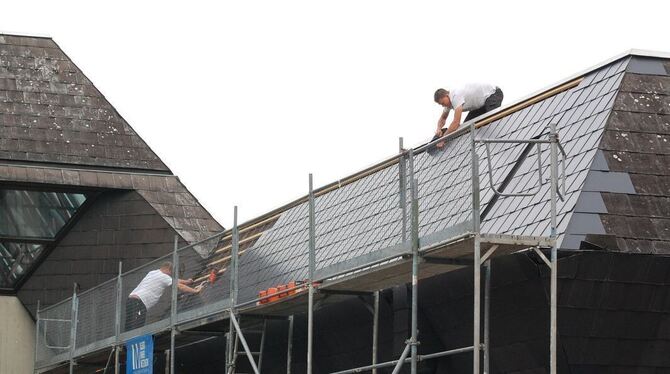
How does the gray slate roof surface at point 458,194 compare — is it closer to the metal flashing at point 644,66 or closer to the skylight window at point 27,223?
the metal flashing at point 644,66

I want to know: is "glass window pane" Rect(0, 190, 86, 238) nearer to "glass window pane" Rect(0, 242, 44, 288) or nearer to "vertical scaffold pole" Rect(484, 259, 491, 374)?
"glass window pane" Rect(0, 242, 44, 288)

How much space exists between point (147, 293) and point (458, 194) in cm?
853

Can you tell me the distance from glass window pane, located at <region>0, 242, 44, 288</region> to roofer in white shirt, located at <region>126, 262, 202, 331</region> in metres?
5.87

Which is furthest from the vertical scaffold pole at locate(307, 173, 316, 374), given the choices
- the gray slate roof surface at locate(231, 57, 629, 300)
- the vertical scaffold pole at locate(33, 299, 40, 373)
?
the vertical scaffold pole at locate(33, 299, 40, 373)

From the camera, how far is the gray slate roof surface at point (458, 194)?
53.9ft

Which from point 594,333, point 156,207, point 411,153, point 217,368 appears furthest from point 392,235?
point 156,207

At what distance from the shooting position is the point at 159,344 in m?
24.0

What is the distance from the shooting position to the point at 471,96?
20016mm

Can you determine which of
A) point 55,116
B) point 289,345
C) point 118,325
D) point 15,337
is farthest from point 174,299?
point 55,116

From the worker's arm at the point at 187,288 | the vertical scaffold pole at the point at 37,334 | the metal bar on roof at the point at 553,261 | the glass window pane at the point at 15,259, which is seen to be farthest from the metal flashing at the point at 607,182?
the glass window pane at the point at 15,259

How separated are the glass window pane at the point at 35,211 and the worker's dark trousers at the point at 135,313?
571 cm

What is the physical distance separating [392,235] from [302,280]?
6.76 ft

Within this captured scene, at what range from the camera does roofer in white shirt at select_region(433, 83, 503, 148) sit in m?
19.5

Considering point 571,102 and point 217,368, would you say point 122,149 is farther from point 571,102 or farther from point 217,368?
point 571,102
